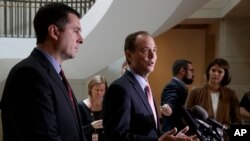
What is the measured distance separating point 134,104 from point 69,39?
46 centimetres

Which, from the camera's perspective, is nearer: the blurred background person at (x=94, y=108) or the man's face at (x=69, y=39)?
the man's face at (x=69, y=39)

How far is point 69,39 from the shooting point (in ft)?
4.60

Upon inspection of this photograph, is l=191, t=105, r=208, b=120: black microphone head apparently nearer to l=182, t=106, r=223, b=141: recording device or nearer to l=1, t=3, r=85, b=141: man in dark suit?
l=182, t=106, r=223, b=141: recording device

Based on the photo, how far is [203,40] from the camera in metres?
7.97

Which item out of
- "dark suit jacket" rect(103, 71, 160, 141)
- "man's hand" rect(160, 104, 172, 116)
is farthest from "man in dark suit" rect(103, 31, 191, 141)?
"man's hand" rect(160, 104, 172, 116)

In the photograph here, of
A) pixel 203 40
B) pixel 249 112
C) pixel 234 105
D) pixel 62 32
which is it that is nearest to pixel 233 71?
pixel 203 40

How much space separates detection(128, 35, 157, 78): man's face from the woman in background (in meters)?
1.16

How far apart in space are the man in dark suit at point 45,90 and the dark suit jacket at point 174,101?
1.39 m

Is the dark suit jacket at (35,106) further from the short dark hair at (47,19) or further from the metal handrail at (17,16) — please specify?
the metal handrail at (17,16)

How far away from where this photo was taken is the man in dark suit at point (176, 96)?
8.75 ft

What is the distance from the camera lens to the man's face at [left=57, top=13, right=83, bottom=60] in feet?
4.57

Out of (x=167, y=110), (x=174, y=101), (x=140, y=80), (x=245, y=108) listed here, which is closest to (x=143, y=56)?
(x=140, y=80)

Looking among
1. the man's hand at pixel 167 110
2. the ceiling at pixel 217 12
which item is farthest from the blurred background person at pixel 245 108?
the ceiling at pixel 217 12

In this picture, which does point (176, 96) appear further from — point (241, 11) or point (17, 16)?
point (17, 16)
